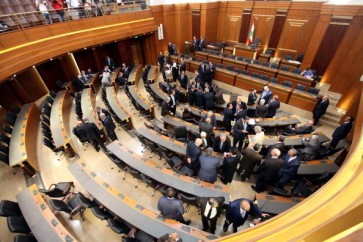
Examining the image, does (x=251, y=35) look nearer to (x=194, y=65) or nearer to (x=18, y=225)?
(x=194, y=65)

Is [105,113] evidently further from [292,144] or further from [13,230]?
[292,144]

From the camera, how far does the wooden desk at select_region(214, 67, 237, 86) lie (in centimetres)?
930

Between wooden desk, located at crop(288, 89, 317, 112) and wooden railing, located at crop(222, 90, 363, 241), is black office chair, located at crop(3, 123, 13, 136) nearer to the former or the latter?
wooden railing, located at crop(222, 90, 363, 241)

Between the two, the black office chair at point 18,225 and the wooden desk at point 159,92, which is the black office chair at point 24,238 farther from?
the wooden desk at point 159,92

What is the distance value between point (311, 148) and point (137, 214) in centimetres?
456

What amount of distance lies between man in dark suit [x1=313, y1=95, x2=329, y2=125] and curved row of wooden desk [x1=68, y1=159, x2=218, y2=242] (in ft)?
19.6

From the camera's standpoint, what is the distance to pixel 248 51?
1156 cm

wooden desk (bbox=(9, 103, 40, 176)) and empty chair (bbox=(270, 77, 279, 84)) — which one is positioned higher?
empty chair (bbox=(270, 77, 279, 84))

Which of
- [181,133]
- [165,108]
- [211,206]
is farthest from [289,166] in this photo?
[165,108]

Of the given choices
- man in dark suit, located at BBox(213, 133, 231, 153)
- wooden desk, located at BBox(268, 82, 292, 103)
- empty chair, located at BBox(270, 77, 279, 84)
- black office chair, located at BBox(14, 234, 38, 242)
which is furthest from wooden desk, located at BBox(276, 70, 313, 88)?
black office chair, located at BBox(14, 234, 38, 242)

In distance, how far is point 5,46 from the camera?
231 inches

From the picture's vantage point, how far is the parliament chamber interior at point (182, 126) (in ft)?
10.9

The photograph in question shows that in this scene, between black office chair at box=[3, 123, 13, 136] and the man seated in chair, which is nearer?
the man seated in chair

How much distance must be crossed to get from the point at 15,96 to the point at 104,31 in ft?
15.9
